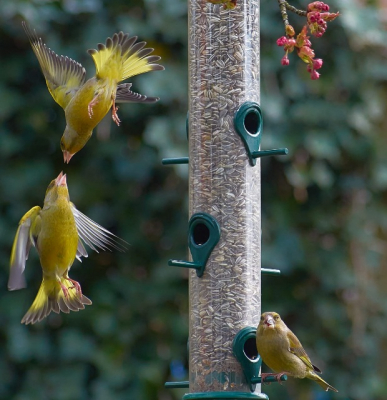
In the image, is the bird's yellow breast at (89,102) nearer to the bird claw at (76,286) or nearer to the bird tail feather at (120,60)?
the bird tail feather at (120,60)

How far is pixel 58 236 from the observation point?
608cm

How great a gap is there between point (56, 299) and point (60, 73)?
4.24ft

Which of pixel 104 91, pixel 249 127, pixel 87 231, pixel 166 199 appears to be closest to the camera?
pixel 249 127

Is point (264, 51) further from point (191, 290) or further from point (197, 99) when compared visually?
point (191, 290)

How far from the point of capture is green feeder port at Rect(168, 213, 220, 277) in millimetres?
5648

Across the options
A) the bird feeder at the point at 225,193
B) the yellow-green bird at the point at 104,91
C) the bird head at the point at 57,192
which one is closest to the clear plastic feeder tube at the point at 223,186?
the bird feeder at the point at 225,193

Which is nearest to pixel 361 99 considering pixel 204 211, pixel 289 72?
pixel 289 72

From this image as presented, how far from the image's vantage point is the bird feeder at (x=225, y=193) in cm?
554

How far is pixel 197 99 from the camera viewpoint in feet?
19.2

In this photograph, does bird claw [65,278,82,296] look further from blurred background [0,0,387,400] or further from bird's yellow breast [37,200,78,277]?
blurred background [0,0,387,400]

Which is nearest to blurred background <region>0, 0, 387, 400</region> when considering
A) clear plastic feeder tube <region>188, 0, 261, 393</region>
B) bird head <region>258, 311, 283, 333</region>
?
clear plastic feeder tube <region>188, 0, 261, 393</region>

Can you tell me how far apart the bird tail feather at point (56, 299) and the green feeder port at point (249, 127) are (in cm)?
125

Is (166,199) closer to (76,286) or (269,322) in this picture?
(76,286)

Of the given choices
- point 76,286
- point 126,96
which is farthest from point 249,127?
point 76,286
